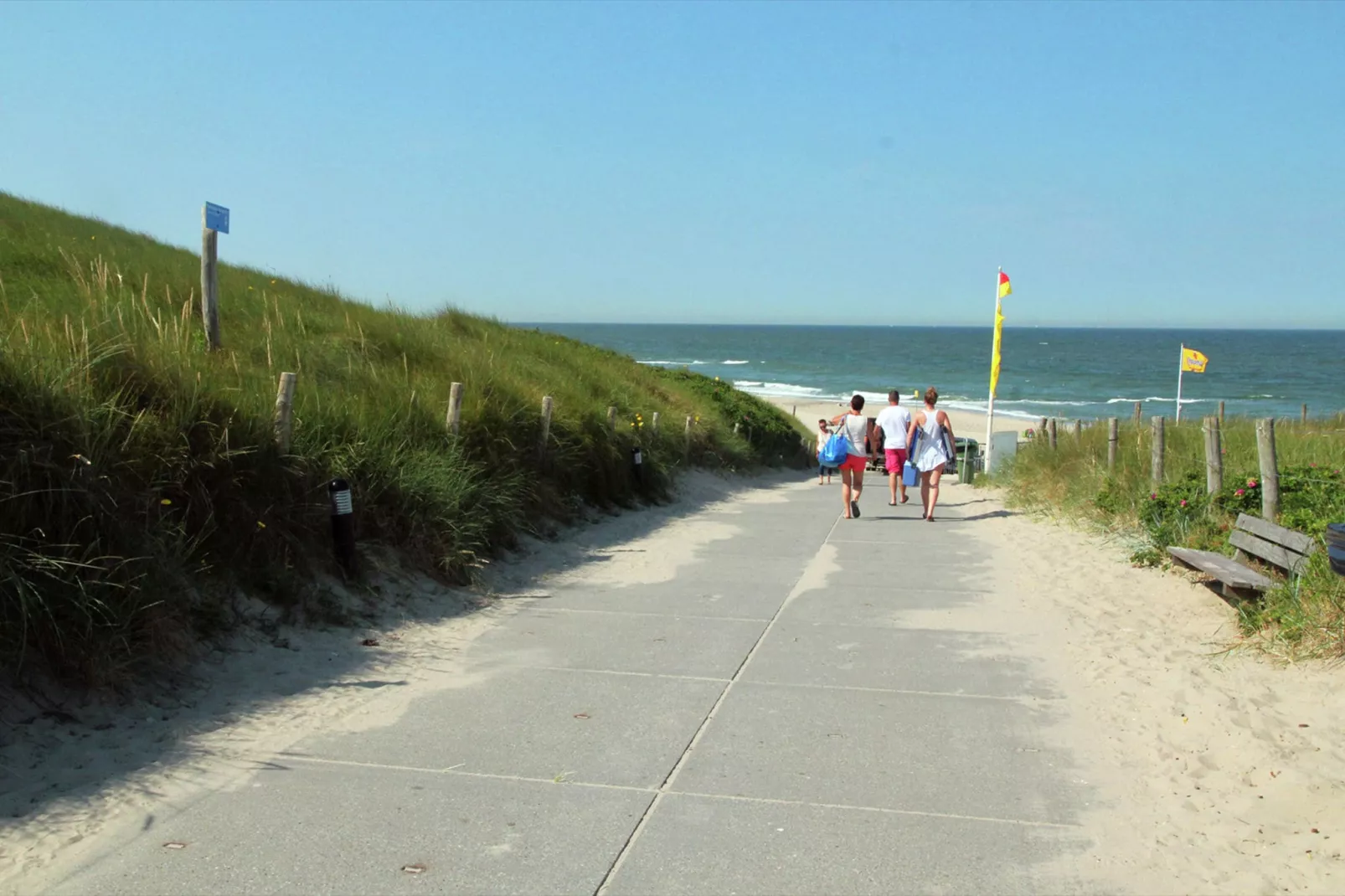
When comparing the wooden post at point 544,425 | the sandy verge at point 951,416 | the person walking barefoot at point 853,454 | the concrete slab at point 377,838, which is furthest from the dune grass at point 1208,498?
the sandy verge at point 951,416

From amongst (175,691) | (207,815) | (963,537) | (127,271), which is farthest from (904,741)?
(127,271)

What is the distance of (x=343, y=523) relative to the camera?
27.3 feet

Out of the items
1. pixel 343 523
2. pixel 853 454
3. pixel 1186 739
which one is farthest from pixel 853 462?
pixel 1186 739

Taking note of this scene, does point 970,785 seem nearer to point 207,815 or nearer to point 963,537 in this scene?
point 207,815

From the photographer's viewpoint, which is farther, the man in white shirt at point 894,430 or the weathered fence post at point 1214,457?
the man in white shirt at point 894,430

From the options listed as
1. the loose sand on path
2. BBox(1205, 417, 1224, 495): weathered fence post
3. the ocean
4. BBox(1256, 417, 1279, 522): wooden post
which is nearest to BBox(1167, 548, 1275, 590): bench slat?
the loose sand on path

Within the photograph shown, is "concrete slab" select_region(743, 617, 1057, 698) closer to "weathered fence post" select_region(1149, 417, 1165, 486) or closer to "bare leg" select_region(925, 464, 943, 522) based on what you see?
"weathered fence post" select_region(1149, 417, 1165, 486)

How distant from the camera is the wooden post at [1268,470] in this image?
9336mm

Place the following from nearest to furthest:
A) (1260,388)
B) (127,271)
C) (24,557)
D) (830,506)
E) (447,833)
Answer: (447,833)
(24,557)
(127,271)
(830,506)
(1260,388)

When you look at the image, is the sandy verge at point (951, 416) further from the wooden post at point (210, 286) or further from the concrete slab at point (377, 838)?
the concrete slab at point (377, 838)

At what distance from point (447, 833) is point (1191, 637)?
5.76m

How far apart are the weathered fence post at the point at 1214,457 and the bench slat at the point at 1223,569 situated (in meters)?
1.50

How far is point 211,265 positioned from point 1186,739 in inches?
323

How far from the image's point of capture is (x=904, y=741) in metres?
5.86
